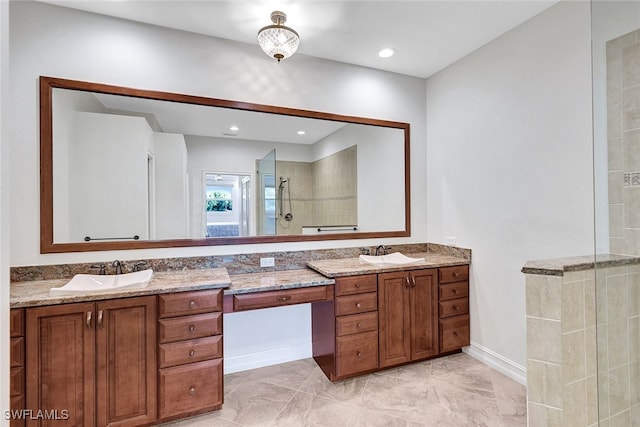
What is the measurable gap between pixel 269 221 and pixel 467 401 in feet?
6.59

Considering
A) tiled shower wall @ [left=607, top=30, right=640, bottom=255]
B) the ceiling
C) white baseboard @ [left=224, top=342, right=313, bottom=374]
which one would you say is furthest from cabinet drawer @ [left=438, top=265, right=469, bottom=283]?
the ceiling

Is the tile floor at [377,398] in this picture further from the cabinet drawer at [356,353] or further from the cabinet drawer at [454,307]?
the cabinet drawer at [454,307]

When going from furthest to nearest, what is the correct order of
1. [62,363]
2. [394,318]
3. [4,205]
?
[394,318] < [62,363] < [4,205]

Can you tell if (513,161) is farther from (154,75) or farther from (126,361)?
(126,361)

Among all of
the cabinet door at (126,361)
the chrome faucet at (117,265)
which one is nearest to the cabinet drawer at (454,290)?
the cabinet door at (126,361)

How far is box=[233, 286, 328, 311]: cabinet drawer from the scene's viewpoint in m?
2.09

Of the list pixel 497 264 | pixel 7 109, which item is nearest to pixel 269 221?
pixel 7 109

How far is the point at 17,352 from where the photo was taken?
155 centimetres

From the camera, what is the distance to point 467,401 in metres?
2.12

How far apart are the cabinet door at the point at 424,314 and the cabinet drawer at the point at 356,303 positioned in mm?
383

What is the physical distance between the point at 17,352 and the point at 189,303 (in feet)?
2.70

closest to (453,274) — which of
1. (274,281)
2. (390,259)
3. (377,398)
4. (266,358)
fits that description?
(390,259)

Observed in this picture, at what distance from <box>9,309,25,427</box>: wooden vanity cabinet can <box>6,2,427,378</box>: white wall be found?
58 cm

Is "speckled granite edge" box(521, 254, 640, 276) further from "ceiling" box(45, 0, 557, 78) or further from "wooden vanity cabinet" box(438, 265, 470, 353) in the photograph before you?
"ceiling" box(45, 0, 557, 78)
